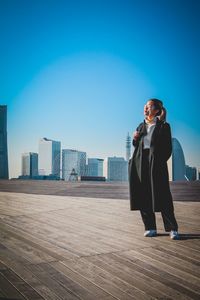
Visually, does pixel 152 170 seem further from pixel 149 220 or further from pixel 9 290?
pixel 9 290

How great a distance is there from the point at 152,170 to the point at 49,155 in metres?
126

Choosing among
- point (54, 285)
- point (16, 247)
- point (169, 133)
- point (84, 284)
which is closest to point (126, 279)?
point (84, 284)

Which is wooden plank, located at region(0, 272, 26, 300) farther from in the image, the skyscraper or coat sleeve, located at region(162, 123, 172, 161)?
the skyscraper

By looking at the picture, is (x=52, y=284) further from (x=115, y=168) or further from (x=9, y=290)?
(x=115, y=168)

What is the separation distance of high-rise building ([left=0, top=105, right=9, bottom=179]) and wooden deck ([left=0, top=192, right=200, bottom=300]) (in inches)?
4317

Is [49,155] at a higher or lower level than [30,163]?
higher

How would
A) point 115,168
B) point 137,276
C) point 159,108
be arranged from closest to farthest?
point 137,276, point 159,108, point 115,168

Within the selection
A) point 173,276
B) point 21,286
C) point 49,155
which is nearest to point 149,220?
point 173,276

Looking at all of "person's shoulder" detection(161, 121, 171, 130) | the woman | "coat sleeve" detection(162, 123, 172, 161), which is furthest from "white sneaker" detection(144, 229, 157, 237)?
"person's shoulder" detection(161, 121, 171, 130)

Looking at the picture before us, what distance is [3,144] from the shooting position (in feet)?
390

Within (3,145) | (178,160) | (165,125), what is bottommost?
(165,125)

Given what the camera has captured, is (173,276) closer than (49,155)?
Yes

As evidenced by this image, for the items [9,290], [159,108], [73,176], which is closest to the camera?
[9,290]

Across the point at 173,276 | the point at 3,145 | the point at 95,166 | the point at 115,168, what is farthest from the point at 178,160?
the point at 173,276
